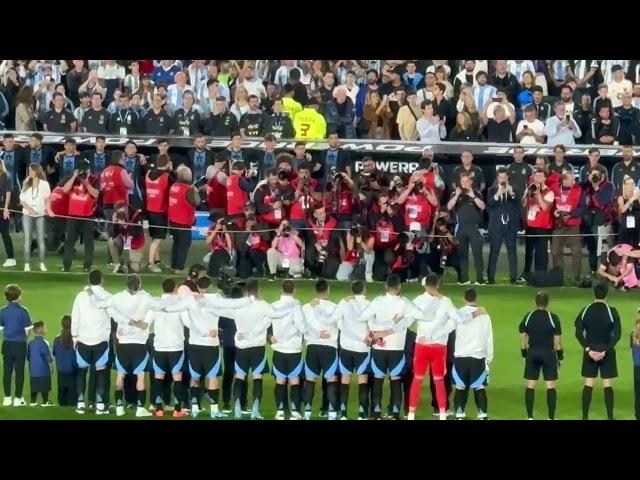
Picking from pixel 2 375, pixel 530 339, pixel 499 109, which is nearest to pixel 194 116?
pixel 499 109

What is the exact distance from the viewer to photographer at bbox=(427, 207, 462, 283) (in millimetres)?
23719

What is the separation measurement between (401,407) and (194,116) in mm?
7242

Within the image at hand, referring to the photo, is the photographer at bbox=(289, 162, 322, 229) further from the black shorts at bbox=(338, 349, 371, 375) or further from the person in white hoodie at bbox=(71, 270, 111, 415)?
the person in white hoodie at bbox=(71, 270, 111, 415)

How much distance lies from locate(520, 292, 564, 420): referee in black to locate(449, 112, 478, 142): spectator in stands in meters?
6.35

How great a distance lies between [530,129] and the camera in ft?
82.7

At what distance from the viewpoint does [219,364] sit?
19.3 metres

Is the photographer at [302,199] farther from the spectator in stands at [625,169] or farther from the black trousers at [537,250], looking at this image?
the spectator in stands at [625,169]

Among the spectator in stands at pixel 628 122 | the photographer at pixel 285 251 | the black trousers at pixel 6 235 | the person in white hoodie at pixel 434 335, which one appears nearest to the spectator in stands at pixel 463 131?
the spectator in stands at pixel 628 122

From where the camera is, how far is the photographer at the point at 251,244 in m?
23.7

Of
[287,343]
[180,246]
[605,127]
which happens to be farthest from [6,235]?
[605,127]

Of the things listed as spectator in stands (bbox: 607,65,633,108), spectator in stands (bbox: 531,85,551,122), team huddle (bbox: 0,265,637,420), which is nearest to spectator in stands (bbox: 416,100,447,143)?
spectator in stands (bbox: 531,85,551,122)

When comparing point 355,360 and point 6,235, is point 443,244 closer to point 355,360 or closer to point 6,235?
point 355,360

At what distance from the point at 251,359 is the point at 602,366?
367cm

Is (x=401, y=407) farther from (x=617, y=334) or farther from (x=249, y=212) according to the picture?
(x=249, y=212)
